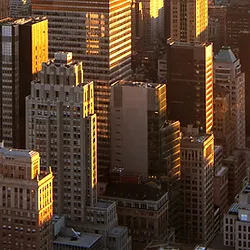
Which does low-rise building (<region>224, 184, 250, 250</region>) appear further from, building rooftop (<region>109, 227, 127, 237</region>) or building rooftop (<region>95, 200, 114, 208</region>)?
building rooftop (<region>95, 200, 114, 208</region>)

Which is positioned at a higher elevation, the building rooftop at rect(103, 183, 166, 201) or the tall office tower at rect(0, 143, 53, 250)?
the tall office tower at rect(0, 143, 53, 250)

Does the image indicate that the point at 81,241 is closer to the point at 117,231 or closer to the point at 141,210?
the point at 117,231

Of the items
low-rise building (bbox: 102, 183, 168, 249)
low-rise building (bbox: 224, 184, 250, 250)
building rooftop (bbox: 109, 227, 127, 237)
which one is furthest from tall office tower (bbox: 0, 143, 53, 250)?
low-rise building (bbox: 102, 183, 168, 249)

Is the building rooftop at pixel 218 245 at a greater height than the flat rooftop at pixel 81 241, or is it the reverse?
the building rooftop at pixel 218 245

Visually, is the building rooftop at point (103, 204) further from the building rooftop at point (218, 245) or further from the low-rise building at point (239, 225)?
the low-rise building at point (239, 225)

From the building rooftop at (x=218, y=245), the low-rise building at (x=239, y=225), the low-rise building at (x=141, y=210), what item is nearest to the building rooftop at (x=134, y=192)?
the low-rise building at (x=141, y=210)

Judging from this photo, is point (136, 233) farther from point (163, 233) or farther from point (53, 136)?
point (53, 136)
